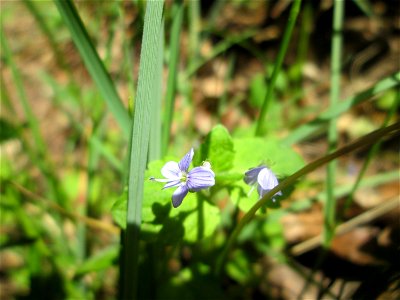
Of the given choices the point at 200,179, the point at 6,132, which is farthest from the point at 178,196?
Answer: the point at 6,132

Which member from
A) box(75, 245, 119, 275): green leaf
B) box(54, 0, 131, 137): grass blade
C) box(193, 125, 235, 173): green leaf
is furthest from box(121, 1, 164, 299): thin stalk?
box(75, 245, 119, 275): green leaf

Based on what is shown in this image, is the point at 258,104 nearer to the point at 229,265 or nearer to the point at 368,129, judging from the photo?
the point at 368,129

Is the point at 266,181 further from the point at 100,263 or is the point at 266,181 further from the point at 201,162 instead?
the point at 100,263

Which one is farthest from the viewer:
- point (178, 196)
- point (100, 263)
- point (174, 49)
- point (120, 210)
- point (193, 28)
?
point (193, 28)

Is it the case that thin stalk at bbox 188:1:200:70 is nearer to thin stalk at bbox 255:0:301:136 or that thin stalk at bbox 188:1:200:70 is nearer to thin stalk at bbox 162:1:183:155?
thin stalk at bbox 162:1:183:155

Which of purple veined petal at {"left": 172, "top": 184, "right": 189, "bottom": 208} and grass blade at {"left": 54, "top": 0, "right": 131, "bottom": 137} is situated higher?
grass blade at {"left": 54, "top": 0, "right": 131, "bottom": 137}

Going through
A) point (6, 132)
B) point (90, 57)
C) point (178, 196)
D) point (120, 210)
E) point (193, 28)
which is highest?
point (193, 28)

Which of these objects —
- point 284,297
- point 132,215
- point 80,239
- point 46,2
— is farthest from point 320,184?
point 46,2
